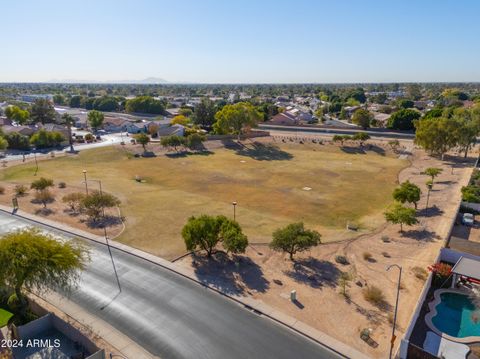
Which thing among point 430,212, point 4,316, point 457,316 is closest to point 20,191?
point 4,316

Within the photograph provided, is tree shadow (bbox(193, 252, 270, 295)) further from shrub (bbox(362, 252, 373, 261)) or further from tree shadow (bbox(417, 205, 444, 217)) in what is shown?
tree shadow (bbox(417, 205, 444, 217))

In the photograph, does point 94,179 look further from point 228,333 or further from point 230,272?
point 228,333

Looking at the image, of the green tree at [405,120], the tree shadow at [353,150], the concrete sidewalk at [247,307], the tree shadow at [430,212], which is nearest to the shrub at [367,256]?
the concrete sidewalk at [247,307]

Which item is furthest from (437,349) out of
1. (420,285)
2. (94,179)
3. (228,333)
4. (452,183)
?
(94,179)

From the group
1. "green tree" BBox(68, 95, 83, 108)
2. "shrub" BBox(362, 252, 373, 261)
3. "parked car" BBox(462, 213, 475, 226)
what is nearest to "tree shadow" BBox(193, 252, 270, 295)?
"shrub" BBox(362, 252, 373, 261)

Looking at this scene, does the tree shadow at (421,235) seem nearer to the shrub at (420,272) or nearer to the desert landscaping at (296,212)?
the desert landscaping at (296,212)

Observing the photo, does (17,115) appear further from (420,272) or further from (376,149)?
(420,272)
